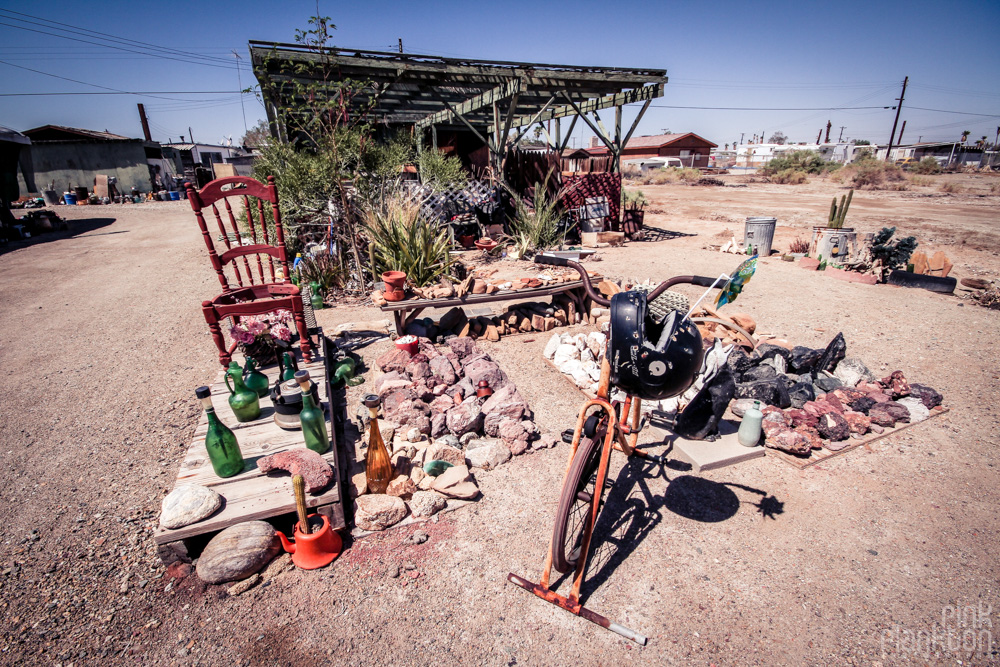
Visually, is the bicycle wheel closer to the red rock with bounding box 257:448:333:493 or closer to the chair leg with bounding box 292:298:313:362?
the red rock with bounding box 257:448:333:493

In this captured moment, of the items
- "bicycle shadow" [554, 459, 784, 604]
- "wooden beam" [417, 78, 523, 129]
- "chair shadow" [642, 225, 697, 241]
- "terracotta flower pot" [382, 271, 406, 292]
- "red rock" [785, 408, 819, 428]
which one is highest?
"wooden beam" [417, 78, 523, 129]

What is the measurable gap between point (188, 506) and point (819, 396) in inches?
167

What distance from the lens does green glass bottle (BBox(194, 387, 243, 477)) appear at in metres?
2.23

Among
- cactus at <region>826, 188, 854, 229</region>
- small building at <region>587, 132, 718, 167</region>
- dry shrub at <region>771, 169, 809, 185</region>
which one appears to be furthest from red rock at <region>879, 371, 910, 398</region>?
small building at <region>587, 132, 718, 167</region>

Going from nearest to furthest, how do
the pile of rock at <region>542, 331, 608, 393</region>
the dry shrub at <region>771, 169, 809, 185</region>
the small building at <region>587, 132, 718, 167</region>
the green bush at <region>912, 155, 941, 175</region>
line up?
the pile of rock at <region>542, 331, 608, 393</region>
the dry shrub at <region>771, 169, 809, 185</region>
the green bush at <region>912, 155, 941, 175</region>
the small building at <region>587, 132, 718, 167</region>

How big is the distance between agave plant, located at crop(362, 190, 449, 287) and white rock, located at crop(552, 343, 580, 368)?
6.13ft

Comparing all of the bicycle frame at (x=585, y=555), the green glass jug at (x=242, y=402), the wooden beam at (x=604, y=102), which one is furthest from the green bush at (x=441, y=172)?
the bicycle frame at (x=585, y=555)

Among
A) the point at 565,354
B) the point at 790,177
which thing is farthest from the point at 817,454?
the point at 790,177

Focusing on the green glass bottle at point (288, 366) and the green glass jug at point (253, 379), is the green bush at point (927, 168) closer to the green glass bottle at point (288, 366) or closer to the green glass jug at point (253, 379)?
the green glass bottle at point (288, 366)

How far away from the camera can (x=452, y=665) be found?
1750mm

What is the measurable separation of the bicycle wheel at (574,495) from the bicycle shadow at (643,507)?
0.24m

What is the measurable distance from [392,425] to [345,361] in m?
1.22

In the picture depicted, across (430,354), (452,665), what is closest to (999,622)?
(452,665)

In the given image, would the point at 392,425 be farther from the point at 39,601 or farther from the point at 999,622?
the point at 999,622
